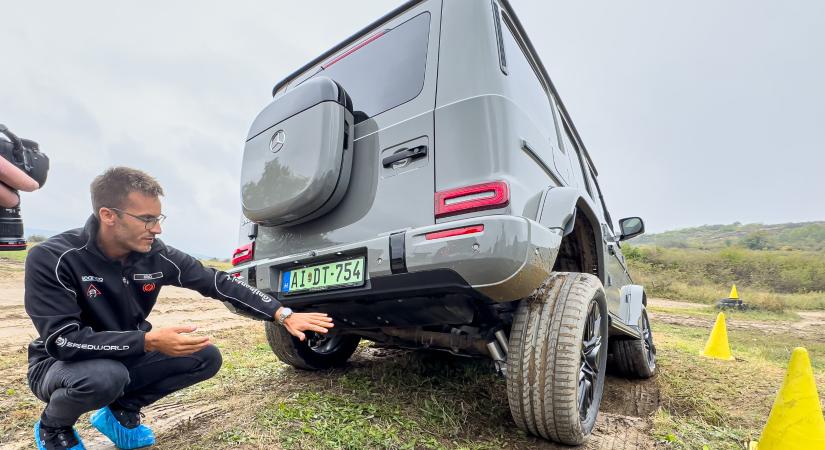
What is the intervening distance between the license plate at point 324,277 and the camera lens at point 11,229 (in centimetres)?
96

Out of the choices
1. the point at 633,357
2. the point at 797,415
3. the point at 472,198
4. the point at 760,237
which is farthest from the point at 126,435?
the point at 760,237

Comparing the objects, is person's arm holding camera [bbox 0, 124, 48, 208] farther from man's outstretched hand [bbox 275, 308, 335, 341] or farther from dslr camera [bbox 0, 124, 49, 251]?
man's outstretched hand [bbox 275, 308, 335, 341]

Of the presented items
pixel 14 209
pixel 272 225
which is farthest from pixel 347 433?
pixel 14 209

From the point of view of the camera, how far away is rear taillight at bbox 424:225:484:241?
1.46 m

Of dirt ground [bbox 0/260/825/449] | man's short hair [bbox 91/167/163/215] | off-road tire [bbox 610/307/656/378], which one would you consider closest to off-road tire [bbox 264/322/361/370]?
dirt ground [bbox 0/260/825/449]

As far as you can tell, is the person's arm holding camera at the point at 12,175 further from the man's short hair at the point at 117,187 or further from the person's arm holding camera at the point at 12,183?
the man's short hair at the point at 117,187

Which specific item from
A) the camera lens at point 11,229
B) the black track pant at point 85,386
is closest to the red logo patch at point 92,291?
the black track pant at point 85,386

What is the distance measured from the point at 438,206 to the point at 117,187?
50.2 inches

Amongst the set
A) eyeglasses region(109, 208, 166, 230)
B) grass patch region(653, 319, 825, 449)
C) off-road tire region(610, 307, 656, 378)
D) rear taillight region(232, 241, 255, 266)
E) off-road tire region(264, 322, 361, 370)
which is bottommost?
grass patch region(653, 319, 825, 449)

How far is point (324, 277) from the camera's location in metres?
1.86

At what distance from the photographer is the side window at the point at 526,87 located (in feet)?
6.23

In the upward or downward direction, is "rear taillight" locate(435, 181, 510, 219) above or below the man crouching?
above

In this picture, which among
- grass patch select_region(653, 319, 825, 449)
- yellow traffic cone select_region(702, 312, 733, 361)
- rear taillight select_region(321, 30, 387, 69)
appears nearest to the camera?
grass patch select_region(653, 319, 825, 449)

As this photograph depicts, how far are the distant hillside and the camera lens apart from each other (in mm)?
33345
